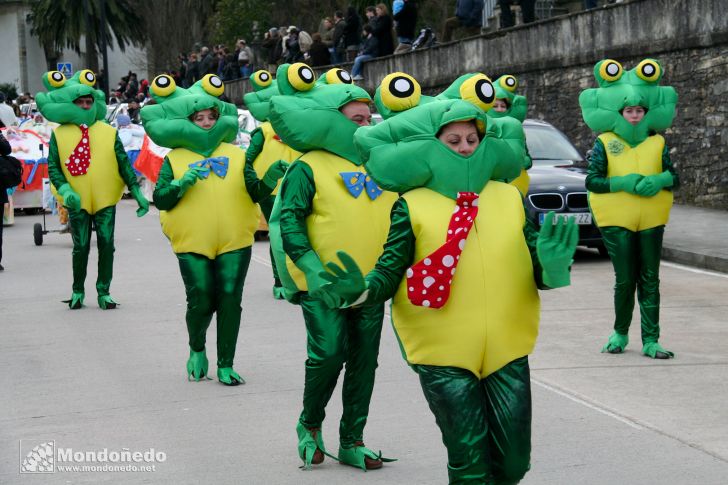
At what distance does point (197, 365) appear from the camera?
9359 mm

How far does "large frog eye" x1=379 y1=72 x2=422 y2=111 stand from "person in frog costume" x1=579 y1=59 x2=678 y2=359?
4.20m

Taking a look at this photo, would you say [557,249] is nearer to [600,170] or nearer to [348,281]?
[348,281]

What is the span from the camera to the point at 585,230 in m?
16.3

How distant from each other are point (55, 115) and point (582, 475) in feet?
26.7

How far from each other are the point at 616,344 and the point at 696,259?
581 centimetres

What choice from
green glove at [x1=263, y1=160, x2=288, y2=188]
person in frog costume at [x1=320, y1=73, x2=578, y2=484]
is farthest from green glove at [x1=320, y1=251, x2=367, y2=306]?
green glove at [x1=263, y1=160, x2=288, y2=188]

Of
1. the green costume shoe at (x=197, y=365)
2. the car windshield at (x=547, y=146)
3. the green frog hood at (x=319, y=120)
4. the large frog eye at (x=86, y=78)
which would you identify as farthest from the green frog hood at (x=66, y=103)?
the green frog hood at (x=319, y=120)

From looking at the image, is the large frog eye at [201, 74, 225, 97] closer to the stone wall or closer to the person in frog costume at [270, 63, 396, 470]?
the person in frog costume at [270, 63, 396, 470]

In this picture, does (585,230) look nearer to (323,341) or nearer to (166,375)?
(166,375)

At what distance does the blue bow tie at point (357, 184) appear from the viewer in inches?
270

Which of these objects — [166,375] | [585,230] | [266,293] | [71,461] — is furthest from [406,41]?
[71,461]

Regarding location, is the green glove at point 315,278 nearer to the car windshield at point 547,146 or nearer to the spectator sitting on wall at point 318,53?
the car windshield at point 547,146

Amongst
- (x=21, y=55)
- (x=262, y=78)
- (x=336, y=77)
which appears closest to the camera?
(x=336, y=77)

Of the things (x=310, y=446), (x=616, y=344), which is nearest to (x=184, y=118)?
(x=310, y=446)
